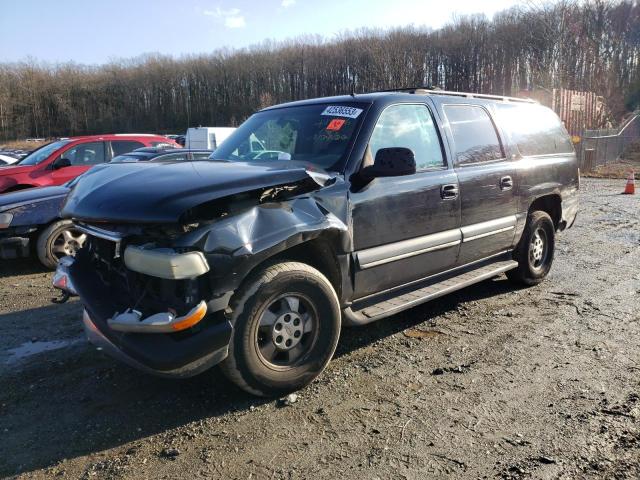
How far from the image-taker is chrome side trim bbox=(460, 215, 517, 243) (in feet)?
15.0

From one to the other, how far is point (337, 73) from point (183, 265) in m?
62.0

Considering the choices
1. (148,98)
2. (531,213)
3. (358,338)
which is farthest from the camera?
(148,98)

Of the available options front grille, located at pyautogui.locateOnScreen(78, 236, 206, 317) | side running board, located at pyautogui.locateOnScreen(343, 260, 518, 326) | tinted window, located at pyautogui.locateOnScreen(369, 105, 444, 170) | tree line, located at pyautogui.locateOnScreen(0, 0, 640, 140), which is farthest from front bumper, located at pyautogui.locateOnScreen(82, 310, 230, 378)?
tree line, located at pyautogui.locateOnScreen(0, 0, 640, 140)

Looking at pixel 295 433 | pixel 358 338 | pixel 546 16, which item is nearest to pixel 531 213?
pixel 358 338

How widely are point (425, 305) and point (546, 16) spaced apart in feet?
121

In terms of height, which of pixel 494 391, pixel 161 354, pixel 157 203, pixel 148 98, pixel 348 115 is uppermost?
pixel 148 98

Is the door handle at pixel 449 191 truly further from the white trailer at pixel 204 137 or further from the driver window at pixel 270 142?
the white trailer at pixel 204 137

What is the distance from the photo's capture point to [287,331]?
3.25 metres

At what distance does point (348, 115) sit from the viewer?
396cm

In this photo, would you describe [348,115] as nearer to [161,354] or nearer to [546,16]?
[161,354]

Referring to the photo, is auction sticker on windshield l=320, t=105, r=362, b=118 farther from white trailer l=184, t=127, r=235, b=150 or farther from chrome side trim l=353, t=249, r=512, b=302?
white trailer l=184, t=127, r=235, b=150


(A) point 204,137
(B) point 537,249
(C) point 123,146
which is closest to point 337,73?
(A) point 204,137

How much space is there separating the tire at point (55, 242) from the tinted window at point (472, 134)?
483 centimetres

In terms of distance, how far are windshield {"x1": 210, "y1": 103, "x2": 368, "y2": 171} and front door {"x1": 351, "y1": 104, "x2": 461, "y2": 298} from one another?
0.22 m
